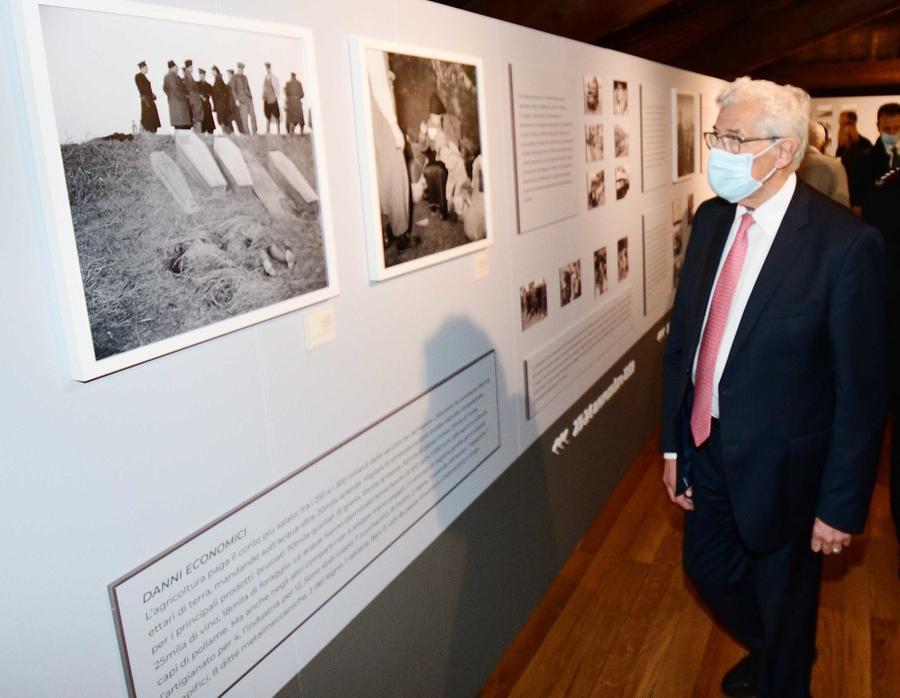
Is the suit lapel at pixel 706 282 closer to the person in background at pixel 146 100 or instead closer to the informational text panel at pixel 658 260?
the person in background at pixel 146 100

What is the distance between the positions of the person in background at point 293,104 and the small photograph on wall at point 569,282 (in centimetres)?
175

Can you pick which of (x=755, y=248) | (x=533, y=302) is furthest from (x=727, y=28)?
(x=755, y=248)

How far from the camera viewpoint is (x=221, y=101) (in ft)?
4.94

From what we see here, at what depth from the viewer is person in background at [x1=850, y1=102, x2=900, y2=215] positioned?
5.38 meters

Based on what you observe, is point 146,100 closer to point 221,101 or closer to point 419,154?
point 221,101

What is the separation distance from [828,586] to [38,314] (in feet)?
10.5

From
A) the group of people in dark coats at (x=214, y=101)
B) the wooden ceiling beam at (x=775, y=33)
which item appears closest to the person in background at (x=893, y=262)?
A: the group of people in dark coats at (x=214, y=101)

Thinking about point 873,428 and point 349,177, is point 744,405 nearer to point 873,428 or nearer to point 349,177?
point 873,428

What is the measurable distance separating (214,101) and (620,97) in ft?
9.18

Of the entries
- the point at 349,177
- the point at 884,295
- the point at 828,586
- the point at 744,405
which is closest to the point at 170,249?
the point at 349,177

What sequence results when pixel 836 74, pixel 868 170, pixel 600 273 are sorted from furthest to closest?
pixel 836 74 → pixel 868 170 → pixel 600 273

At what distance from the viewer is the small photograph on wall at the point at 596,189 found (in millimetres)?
3556

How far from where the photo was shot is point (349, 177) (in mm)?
1930

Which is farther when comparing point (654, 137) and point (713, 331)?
point (654, 137)
